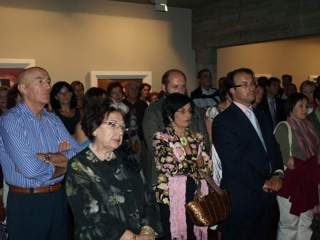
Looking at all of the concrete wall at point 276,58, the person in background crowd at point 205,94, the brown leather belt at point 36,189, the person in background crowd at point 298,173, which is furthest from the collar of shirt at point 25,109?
the concrete wall at point 276,58

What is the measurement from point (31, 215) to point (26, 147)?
44 centimetres

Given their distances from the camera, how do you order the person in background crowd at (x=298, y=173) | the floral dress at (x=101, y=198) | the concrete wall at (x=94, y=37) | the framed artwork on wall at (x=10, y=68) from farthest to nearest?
the concrete wall at (x=94, y=37)
the framed artwork on wall at (x=10, y=68)
the person in background crowd at (x=298, y=173)
the floral dress at (x=101, y=198)

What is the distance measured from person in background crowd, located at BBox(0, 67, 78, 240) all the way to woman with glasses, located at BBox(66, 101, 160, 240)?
1.88ft

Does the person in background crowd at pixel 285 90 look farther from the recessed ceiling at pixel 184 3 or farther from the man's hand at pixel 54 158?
the man's hand at pixel 54 158

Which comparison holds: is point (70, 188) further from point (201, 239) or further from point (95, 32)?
point (95, 32)

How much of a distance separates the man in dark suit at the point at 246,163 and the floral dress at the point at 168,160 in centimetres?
27

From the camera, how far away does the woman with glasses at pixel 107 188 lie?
6.13ft

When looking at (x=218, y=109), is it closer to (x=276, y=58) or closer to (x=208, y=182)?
(x=208, y=182)

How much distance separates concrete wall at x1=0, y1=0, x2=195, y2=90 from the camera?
6145mm

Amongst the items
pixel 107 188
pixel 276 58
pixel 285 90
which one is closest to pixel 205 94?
pixel 285 90

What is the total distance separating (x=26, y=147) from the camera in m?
2.41

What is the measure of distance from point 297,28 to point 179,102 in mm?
3859

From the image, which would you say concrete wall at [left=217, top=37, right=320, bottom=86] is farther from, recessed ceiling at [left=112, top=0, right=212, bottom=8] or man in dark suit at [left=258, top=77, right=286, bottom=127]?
man in dark suit at [left=258, top=77, right=286, bottom=127]

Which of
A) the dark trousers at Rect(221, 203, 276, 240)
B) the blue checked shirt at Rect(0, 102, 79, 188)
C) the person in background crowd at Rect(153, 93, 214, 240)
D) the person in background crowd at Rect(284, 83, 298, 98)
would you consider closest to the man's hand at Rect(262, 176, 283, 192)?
the dark trousers at Rect(221, 203, 276, 240)
